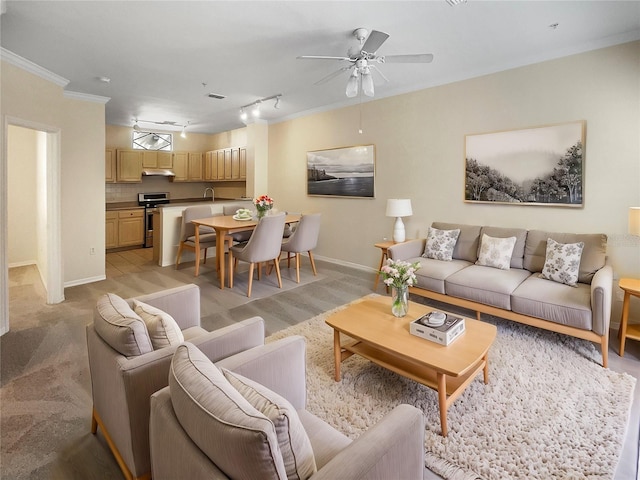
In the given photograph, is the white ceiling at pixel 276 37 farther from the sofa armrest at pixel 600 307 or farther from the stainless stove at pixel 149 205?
the stainless stove at pixel 149 205

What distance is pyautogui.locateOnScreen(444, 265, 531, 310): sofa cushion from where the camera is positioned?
3.22 meters

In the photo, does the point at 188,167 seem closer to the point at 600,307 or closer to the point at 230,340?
the point at 230,340

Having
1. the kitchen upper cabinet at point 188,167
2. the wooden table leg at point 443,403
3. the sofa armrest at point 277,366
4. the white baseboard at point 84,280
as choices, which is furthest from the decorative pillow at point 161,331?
the kitchen upper cabinet at point 188,167

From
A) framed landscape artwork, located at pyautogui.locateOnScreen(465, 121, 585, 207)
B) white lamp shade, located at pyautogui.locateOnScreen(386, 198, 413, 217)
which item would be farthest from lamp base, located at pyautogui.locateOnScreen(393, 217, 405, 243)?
framed landscape artwork, located at pyautogui.locateOnScreen(465, 121, 585, 207)

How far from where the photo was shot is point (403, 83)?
4.64 meters

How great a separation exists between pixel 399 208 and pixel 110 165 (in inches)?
236

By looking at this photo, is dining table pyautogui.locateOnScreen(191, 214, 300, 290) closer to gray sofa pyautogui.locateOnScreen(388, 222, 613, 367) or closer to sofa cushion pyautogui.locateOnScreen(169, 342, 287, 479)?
gray sofa pyautogui.locateOnScreen(388, 222, 613, 367)

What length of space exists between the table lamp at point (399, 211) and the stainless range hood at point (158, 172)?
213 inches

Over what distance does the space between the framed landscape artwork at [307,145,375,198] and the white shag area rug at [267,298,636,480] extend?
10.2ft

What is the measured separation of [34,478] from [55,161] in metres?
3.46

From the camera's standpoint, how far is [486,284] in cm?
333

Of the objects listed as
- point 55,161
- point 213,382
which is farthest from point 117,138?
point 213,382

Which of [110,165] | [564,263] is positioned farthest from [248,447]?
[110,165]

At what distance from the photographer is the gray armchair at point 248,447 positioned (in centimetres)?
96
